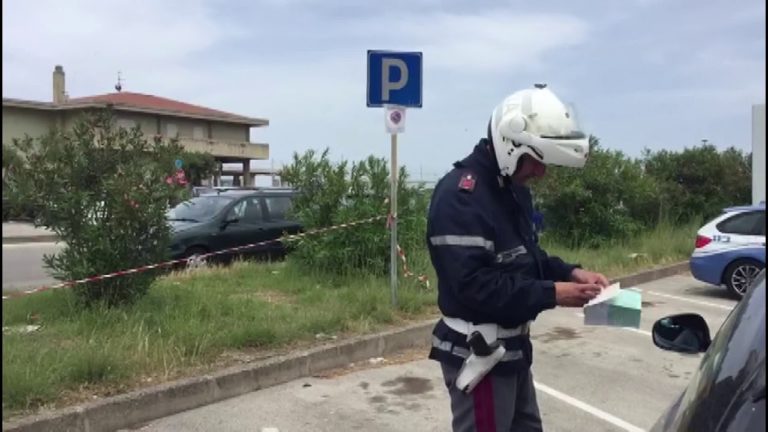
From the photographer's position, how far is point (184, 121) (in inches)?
2021

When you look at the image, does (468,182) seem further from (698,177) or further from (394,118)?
(698,177)

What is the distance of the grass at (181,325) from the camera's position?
4.97 metres

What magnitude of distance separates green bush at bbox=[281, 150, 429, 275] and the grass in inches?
10.0

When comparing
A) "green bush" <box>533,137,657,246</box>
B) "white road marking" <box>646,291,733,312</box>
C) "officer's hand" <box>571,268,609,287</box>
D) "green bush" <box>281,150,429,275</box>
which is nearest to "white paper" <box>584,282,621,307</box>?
"officer's hand" <box>571,268,609,287</box>

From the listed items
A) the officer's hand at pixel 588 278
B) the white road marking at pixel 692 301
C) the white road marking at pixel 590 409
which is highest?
the officer's hand at pixel 588 278

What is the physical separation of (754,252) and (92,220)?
8.70 m

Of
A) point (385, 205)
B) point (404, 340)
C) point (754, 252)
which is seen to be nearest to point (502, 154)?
point (404, 340)

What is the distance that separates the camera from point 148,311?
6.66 metres

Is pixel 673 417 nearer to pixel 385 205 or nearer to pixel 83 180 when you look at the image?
pixel 83 180

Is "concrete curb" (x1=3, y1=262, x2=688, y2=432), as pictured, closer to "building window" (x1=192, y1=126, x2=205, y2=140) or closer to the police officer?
the police officer

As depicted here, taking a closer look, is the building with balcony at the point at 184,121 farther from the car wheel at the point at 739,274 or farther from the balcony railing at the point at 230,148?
the car wheel at the point at 739,274

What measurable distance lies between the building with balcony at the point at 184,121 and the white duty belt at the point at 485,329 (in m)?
42.8

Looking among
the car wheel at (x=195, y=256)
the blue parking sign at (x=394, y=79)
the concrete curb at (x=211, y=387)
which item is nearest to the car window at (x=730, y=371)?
the concrete curb at (x=211, y=387)

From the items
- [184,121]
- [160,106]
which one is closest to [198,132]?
[184,121]
